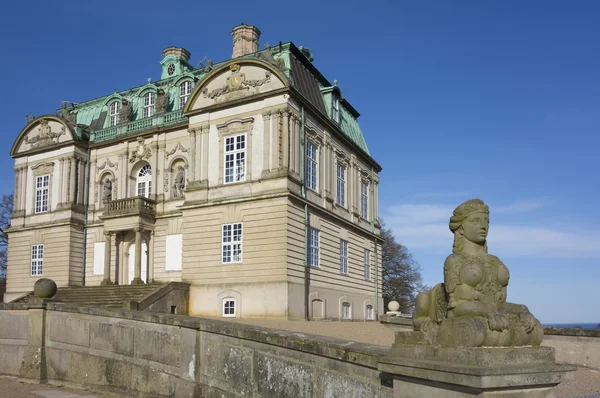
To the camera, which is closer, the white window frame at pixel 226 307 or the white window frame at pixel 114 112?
the white window frame at pixel 226 307

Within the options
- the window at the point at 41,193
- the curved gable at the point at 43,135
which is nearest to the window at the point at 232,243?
the curved gable at the point at 43,135

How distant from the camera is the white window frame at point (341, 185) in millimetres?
33375

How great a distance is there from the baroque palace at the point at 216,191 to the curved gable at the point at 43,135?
89mm

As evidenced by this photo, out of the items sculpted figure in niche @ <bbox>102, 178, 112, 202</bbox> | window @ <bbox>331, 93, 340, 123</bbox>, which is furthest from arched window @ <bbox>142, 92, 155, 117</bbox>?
window @ <bbox>331, 93, 340, 123</bbox>

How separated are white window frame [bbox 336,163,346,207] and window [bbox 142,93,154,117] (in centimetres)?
1176

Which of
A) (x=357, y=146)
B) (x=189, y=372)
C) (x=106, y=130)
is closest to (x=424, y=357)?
(x=189, y=372)

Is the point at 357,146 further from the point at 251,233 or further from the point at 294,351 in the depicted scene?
the point at 294,351

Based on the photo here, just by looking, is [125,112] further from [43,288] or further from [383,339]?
[383,339]

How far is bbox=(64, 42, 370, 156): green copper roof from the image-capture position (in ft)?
97.3

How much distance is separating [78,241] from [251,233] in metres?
13.4

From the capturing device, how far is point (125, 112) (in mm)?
35344

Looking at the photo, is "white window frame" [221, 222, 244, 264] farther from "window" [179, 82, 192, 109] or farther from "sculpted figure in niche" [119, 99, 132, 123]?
"sculpted figure in niche" [119, 99, 132, 123]

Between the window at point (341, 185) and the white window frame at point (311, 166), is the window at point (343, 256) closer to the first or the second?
the window at point (341, 185)

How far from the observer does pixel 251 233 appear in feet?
88.3
